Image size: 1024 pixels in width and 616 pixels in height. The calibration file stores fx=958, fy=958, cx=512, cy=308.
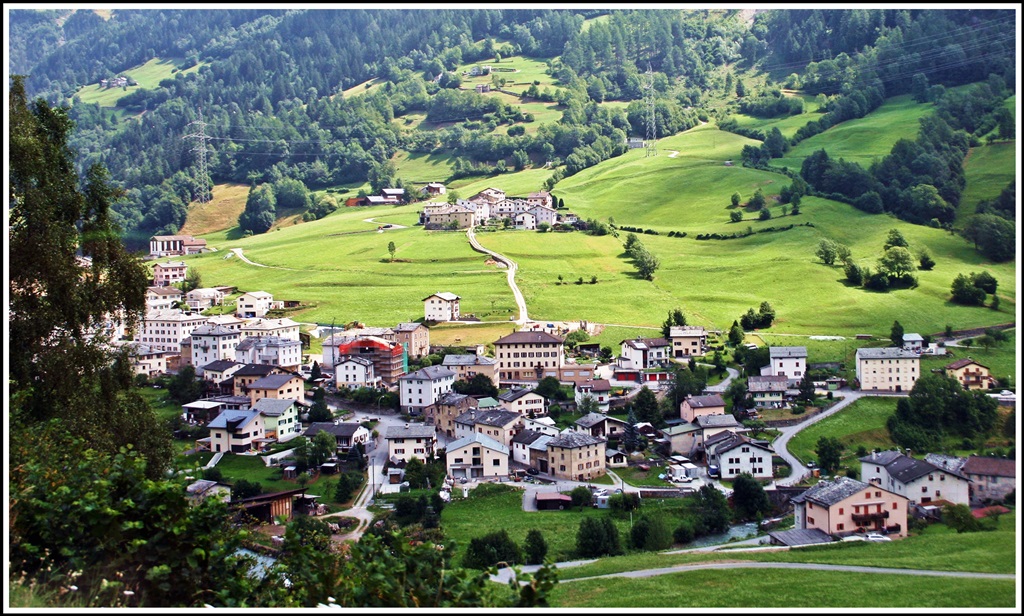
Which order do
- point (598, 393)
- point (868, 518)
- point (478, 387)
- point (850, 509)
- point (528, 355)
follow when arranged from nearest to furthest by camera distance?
point (850, 509), point (868, 518), point (598, 393), point (478, 387), point (528, 355)

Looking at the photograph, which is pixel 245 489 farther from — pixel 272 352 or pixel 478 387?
pixel 272 352

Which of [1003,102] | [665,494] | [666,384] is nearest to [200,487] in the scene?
[665,494]

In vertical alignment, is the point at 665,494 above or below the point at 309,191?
below

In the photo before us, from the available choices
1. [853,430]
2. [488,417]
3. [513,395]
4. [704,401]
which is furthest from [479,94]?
[853,430]

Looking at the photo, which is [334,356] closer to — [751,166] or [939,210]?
[939,210]

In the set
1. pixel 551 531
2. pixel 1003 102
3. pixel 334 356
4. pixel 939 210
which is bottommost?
pixel 551 531
